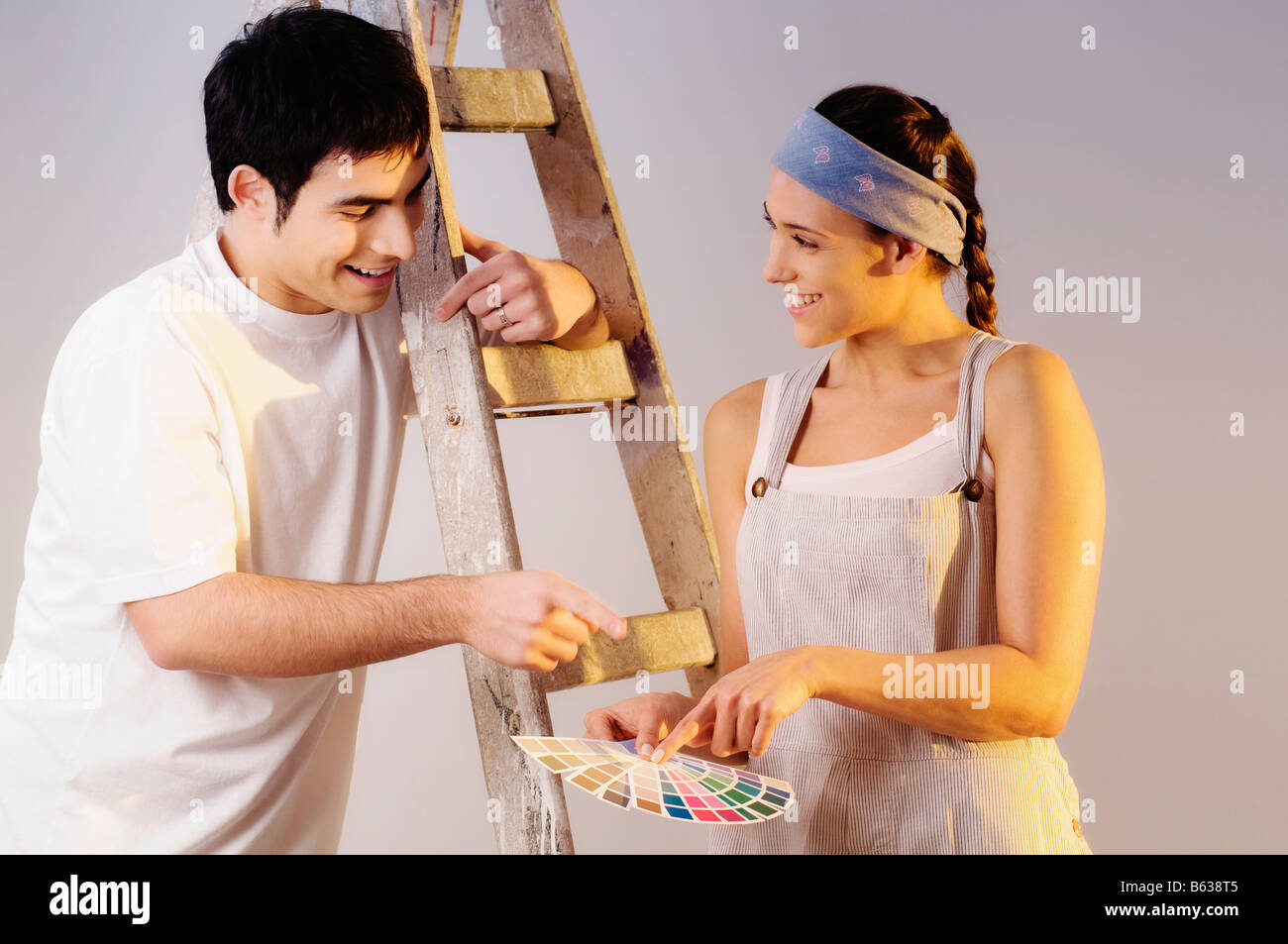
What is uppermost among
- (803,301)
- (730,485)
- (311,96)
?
(311,96)

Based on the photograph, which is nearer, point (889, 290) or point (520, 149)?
point (889, 290)

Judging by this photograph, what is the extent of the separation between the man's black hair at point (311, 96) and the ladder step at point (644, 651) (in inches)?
28.9

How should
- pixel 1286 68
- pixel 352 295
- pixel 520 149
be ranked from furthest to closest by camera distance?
pixel 520 149 < pixel 1286 68 < pixel 352 295

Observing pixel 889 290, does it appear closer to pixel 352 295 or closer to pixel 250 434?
pixel 352 295

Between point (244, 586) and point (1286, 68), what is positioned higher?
point (1286, 68)

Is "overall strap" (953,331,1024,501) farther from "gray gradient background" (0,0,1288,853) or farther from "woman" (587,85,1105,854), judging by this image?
"gray gradient background" (0,0,1288,853)

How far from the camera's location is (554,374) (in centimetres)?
177

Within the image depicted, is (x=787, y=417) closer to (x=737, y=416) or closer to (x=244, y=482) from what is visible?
(x=737, y=416)

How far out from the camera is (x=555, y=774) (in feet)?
4.93

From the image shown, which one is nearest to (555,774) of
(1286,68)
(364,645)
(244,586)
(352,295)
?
(364,645)

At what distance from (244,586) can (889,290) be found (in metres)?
0.96

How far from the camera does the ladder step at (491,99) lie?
1803mm

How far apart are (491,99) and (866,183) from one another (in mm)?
601

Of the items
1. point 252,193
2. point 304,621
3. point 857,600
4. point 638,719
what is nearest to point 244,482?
point 304,621
